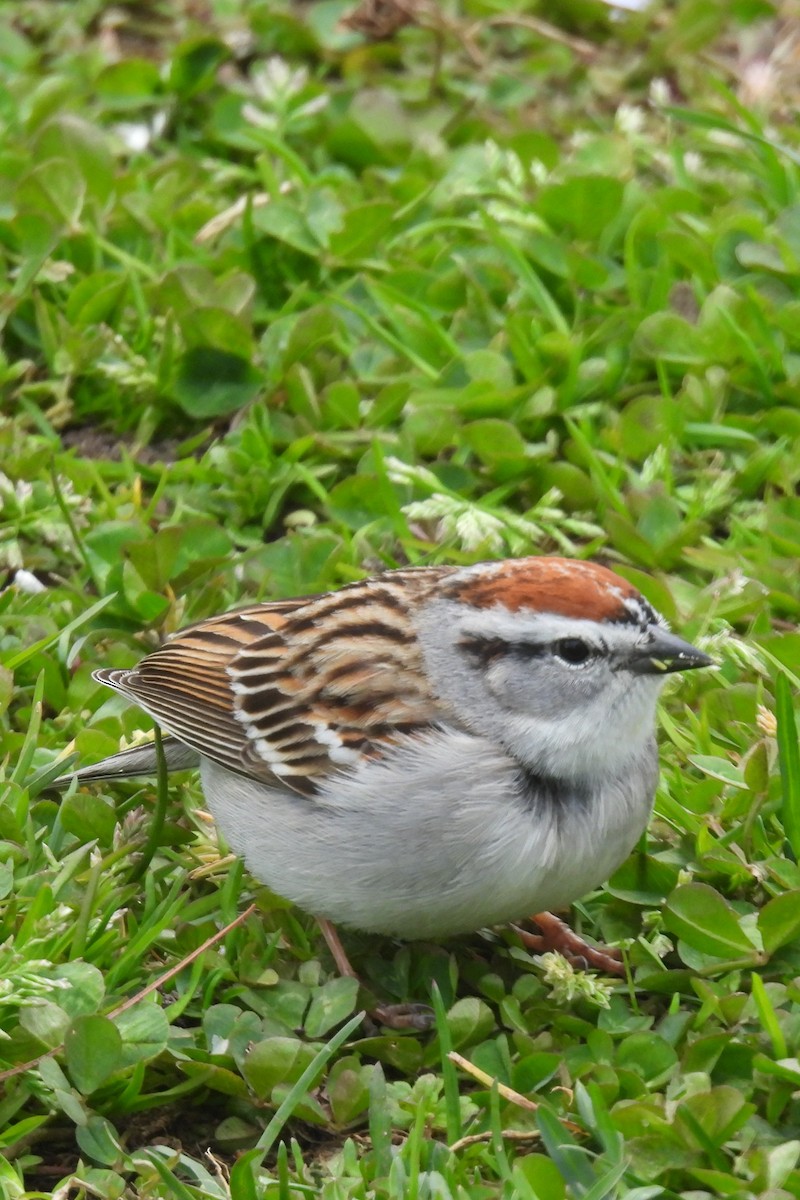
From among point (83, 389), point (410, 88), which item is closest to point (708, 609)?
point (83, 389)

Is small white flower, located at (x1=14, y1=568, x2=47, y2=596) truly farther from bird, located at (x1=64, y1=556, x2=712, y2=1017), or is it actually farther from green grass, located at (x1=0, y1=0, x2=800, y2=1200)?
bird, located at (x1=64, y1=556, x2=712, y2=1017)

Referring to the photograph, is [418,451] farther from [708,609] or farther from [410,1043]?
[410,1043]

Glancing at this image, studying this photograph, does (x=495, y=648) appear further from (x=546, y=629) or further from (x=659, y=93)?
(x=659, y=93)

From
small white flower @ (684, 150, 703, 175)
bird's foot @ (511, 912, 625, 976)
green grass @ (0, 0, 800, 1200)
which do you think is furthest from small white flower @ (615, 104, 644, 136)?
bird's foot @ (511, 912, 625, 976)

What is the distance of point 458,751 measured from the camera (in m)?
3.48

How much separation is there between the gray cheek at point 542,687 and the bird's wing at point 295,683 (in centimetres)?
15

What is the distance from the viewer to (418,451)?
5.02m

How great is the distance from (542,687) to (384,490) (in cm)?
138

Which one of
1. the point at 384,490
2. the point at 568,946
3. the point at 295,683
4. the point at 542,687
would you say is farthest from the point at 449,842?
the point at 384,490

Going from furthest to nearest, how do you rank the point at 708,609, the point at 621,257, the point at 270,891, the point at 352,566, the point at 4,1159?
1. the point at 621,257
2. the point at 352,566
3. the point at 708,609
4. the point at 270,891
5. the point at 4,1159

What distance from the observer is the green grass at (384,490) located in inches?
129

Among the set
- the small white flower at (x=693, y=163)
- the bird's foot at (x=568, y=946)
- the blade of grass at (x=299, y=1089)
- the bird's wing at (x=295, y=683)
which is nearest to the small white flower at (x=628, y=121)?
the small white flower at (x=693, y=163)

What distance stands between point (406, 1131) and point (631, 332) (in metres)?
2.77

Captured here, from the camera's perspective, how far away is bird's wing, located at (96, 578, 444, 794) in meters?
3.65
